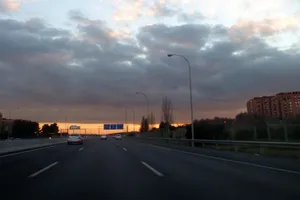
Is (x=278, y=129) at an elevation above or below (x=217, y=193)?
above

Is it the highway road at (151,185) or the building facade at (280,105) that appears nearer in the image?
the highway road at (151,185)

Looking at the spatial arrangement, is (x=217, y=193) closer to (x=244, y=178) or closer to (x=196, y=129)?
(x=244, y=178)

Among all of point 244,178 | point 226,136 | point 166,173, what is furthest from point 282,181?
point 226,136

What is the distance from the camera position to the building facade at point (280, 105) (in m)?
63.2

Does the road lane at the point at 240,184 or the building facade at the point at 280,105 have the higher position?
the building facade at the point at 280,105

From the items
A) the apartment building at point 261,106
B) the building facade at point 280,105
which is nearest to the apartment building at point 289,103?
the building facade at point 280,105

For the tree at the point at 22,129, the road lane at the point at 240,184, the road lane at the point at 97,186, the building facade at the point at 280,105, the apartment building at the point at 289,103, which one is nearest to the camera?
the road lane at the point at 97,186

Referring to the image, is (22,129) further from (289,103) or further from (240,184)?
(240,184)

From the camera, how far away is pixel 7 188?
31.4 ft

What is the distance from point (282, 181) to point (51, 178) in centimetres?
778

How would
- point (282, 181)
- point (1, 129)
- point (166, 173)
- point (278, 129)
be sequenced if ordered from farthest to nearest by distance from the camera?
point (1, 129), point (278, 129), point (166, 173), point (282, 181)

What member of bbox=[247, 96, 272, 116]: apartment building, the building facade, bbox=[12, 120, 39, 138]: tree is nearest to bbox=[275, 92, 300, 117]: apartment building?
the building facade

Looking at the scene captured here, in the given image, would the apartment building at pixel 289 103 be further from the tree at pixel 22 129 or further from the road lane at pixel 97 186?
the tree at pixel 22 129

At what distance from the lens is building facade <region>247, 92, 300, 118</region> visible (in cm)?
6325
